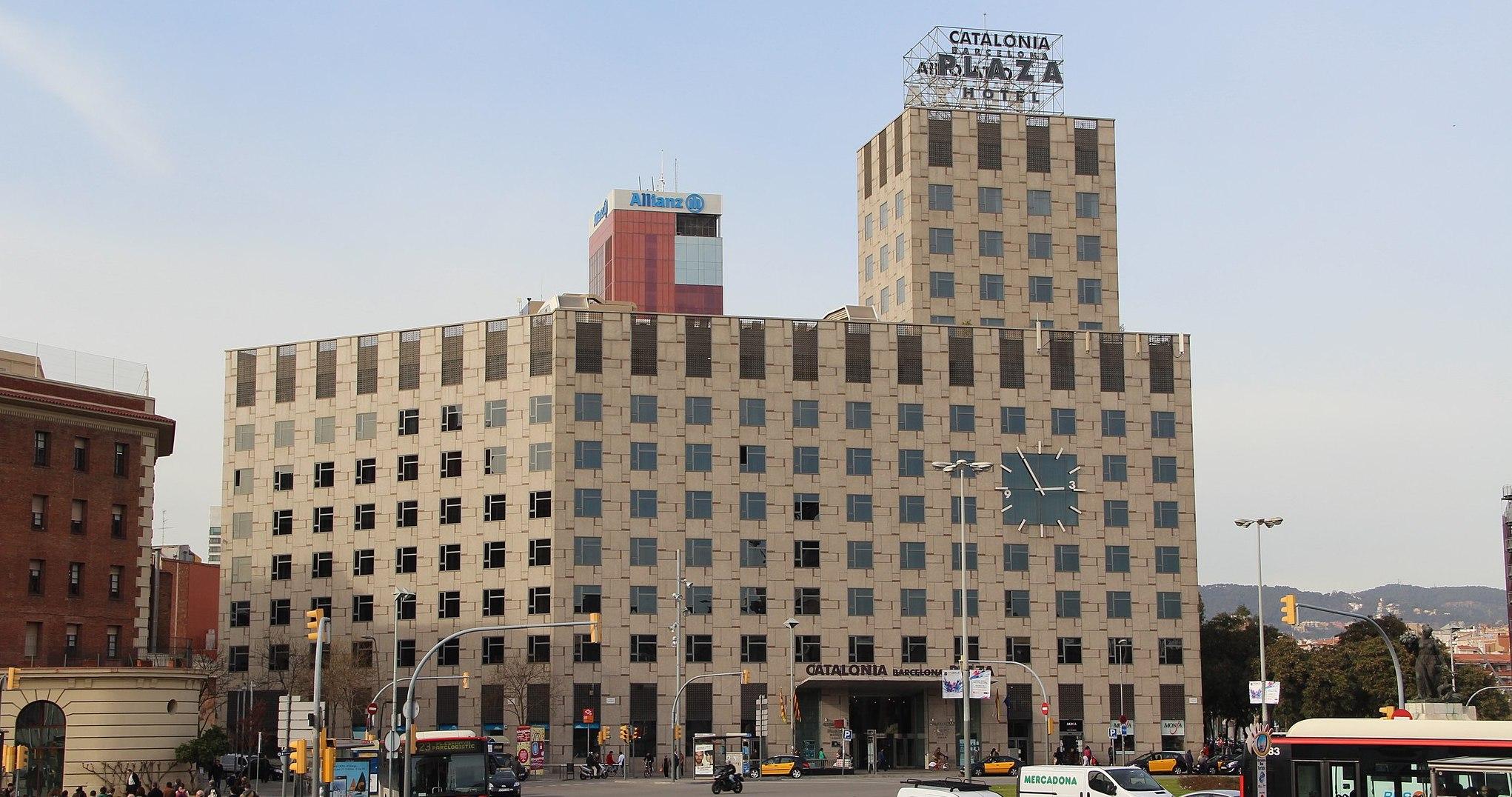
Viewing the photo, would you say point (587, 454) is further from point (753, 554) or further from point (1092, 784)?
point (1092, 784)

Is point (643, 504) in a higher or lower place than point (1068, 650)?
higher

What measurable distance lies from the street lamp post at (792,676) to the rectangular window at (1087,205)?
119 ft

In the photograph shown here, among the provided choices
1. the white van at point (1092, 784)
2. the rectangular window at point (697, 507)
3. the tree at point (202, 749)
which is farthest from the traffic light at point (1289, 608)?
the rectangular window at point (697, 507)

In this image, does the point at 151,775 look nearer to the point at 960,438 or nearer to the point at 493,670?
the point at 493,670

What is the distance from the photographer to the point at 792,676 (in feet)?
351

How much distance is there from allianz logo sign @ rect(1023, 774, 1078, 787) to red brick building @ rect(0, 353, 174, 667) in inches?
1498

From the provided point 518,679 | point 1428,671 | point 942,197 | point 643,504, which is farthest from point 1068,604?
point 1428,671

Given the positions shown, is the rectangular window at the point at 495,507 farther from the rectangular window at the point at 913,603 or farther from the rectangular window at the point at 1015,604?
the rectangular window at the point at 1015,604

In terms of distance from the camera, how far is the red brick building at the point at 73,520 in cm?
6850

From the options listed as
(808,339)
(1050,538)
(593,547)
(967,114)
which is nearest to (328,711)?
(593,547)

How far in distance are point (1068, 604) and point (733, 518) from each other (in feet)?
74.0

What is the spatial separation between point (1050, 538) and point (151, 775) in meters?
63.1

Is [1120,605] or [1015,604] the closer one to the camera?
[1015,604]

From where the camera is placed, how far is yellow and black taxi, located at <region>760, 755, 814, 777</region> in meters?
96.7
